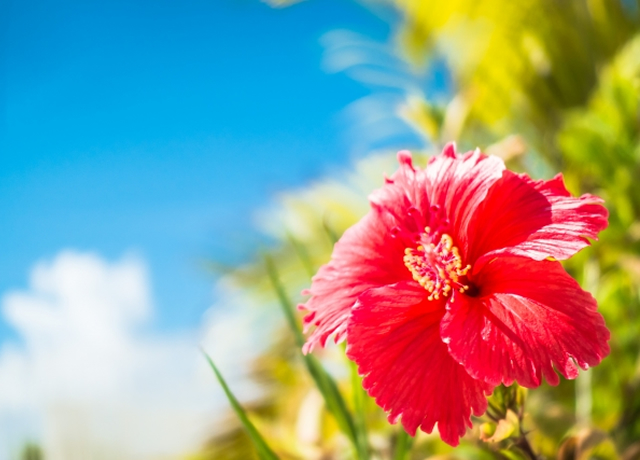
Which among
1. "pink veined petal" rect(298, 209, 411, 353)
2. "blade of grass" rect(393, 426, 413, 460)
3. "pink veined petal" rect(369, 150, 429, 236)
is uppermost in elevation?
"pink veined petal" rect(369, 150, 429, 236)

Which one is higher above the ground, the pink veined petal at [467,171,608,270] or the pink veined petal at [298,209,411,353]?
the pink veined petal at [298,209,411,353]

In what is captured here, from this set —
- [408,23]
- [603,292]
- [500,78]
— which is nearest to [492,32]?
[500,78]

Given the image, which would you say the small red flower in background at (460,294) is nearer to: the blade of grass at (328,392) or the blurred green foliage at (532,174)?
the blurred green foliage at (532,174)

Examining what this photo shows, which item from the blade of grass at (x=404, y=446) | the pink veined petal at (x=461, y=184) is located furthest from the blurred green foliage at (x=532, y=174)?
the pink veined petal at (x=461, y=184)

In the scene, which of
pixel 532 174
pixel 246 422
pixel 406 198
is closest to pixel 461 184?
pixel 406 198

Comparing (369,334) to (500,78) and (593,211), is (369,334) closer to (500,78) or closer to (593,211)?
(593,211)

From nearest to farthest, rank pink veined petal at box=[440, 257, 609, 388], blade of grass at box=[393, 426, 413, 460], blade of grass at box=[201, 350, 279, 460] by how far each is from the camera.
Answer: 1. pink veined petal at box=[440, 257, 609, 388]
2. blade of grass at box=[201, 350, 279, 460]
3. blade of grass at box=[393, 426, 413, 460]

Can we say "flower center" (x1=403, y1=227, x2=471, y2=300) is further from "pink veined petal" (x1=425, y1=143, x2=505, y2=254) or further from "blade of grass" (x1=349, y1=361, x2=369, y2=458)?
"blade of grass" (x1=349, y1=361, x2=369, y2=458)

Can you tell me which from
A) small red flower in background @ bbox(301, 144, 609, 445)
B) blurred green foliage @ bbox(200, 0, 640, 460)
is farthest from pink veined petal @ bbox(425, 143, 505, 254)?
blurred green foliage @ bbox(200, 0, 640, 460)
